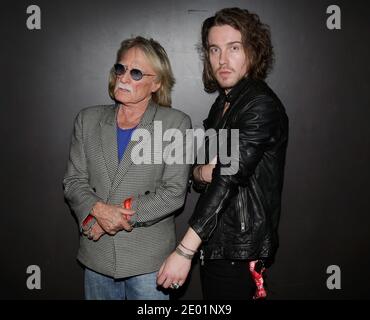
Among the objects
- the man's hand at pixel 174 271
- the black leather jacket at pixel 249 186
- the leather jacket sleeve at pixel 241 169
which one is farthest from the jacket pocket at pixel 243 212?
the man's hand at pixel 174 271

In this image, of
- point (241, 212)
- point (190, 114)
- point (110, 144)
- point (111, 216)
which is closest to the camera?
point (241, 212)

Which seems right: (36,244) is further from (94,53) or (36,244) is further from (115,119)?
(94,53)

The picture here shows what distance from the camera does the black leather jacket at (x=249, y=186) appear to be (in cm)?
176

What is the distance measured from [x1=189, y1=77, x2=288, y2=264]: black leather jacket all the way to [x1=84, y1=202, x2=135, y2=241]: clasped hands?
0.46m

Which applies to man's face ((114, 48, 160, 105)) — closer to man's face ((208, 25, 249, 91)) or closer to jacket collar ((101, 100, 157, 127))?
A: jacket collar ((101, 100, 157, 127))

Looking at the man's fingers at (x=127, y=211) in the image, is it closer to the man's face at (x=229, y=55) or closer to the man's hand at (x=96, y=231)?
the man's hand at (x=96, y=231)

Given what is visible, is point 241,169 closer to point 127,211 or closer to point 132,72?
point 127,211

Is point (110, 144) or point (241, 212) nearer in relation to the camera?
point (241, 212)

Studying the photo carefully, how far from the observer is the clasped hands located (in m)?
2.13

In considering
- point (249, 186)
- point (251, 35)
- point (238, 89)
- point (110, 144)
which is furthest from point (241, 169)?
point (110, 144)

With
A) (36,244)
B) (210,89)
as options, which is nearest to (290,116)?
(210,89)

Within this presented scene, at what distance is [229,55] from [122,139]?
79 centimetres

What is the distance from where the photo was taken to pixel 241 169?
1.75 meters
